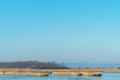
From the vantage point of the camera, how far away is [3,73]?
4031 inches

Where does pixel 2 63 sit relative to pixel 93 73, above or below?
above

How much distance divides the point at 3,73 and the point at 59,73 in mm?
15231

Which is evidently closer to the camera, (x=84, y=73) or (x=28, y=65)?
(x=84, y=73)

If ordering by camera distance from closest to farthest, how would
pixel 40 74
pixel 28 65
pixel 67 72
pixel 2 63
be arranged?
pixel 40 74
pixel 67 72
pixel 28 65
pixel 2 63

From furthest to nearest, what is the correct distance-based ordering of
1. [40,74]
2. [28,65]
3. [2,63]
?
[2,63]
[28,65]
[40,74]

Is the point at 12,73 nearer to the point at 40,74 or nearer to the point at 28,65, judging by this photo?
the point at 40,74

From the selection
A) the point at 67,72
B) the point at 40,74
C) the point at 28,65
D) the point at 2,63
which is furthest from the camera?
the point at 2,63

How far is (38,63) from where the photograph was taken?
158 meters

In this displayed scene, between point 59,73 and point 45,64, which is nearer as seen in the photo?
point 59,73

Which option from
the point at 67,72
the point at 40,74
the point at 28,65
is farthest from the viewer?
the point at 28,65

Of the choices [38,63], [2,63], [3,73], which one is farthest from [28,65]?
[3,73]

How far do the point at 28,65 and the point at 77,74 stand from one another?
57154 mm

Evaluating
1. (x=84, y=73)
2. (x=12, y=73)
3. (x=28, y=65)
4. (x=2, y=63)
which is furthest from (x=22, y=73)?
(x=2, y=63)

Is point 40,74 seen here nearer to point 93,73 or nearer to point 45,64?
point 93,73
